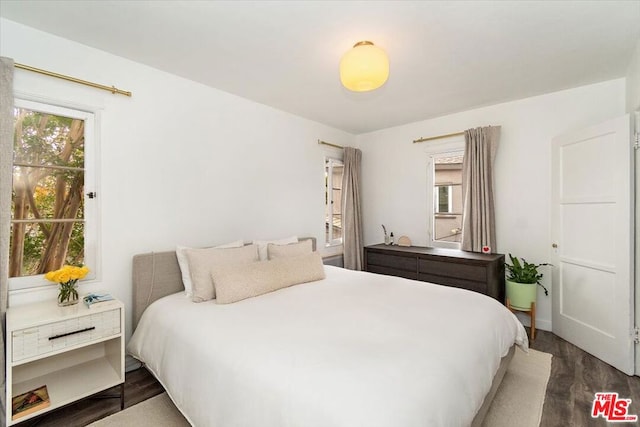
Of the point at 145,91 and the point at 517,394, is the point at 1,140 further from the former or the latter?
the point at 517,394

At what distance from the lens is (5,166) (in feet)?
5.87

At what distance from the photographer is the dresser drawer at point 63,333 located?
1.62m

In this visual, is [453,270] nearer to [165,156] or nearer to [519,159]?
[519,159]

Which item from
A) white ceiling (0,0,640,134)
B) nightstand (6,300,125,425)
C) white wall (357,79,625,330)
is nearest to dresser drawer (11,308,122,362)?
nightstand (6,300,125,425)

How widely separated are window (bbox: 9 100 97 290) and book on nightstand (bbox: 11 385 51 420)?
2.19ft

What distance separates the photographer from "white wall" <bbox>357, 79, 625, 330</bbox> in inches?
117

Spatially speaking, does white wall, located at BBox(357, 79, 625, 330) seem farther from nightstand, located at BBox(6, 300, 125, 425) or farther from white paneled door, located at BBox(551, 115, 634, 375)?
nightstand, located at BBox(6, 300, 125, 425)

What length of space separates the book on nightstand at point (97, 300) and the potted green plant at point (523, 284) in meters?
3.64

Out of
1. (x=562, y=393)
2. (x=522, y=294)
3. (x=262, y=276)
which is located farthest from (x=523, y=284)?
(x=262, y=276)

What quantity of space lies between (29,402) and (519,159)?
460 centimetres

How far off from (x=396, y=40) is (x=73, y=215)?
2693mm

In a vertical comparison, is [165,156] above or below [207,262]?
above

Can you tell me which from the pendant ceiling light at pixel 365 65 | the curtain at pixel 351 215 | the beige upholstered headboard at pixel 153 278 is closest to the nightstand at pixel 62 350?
the beige upholstered headboard at pixel 153 278

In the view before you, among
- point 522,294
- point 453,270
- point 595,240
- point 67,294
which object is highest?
point 595,240
